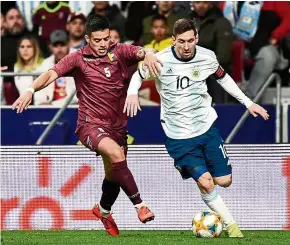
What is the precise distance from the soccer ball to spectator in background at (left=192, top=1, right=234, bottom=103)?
398 centimetres

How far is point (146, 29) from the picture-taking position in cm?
1559

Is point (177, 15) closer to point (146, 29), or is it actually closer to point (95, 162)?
point (146, 29)

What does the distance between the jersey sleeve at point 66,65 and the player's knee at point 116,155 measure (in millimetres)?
964

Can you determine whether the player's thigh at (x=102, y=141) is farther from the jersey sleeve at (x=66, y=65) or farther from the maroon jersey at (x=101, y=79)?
the jersey sleeve at (x=66, y=65)

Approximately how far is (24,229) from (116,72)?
2.66m

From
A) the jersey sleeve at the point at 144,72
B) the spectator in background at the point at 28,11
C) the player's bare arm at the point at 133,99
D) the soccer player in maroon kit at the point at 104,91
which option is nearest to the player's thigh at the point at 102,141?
the soccer player in maroon kit at the point at 104,91

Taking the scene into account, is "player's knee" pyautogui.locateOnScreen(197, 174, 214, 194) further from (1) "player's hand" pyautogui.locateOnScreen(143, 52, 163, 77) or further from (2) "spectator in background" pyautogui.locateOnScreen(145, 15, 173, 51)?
(2) "spectator in background" pyautogui.locateOnScreen(145, 15, 173, 51)

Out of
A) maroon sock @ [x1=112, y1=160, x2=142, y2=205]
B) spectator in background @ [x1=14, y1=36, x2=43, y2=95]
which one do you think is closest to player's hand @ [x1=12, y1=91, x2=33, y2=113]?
maroon sock @ [x1=112, y1=160, x2=142, y2=205]

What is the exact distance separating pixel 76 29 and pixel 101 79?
4389 millimetres

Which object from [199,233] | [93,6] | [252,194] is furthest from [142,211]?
[93,6]

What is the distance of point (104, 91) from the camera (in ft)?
38.3

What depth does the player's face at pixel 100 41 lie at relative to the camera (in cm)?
1148

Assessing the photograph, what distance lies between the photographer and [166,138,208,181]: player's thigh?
1152 cm

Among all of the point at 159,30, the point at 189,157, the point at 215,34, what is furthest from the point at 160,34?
the point at 189,157
